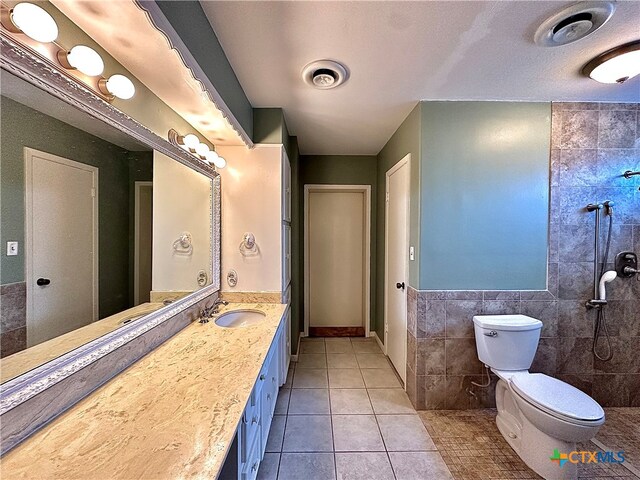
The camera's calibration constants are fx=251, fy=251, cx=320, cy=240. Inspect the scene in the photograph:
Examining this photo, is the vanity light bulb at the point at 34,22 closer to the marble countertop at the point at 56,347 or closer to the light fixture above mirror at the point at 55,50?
the light fixture above mirror at the point at 55,50

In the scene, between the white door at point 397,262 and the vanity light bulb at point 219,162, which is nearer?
the vanity light bulb at point 219,162

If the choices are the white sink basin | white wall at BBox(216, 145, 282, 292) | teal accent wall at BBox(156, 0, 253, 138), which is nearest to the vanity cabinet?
the white sink basin

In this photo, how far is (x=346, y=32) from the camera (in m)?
1.26

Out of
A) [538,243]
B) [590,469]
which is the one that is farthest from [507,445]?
[538,243]

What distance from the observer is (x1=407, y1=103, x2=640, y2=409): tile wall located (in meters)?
1.94

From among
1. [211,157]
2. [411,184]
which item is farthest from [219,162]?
[411,184]

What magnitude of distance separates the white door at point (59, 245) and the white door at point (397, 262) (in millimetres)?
2067

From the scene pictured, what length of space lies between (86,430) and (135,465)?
0.24 metres

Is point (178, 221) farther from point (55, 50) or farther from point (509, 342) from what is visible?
point (509, 342)

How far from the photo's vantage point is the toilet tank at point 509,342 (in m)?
1.73

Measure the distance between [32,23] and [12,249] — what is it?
0.60m

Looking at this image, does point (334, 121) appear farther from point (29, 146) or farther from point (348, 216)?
point (29, 146)

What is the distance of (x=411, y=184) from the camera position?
2111 millimetres

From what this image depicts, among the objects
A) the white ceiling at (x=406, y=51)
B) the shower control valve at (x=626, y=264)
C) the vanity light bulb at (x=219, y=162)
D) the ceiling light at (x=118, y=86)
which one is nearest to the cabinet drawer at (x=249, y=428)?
the ceiling light at (x=118, y=86)
